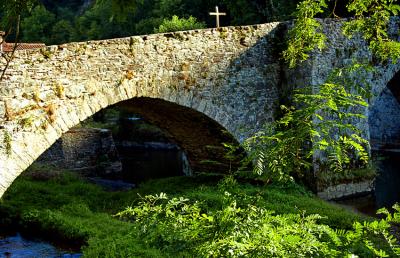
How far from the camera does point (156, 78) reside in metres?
10.4

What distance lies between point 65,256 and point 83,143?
35.0 feet

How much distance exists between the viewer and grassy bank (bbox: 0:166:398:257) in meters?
3.52

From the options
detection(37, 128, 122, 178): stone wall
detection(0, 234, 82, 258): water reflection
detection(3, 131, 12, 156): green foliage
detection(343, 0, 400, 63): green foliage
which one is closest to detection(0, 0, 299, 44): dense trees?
detection(3, 131, 12, 156): green foliage

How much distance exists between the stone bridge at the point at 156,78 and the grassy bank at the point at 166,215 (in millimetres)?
1930

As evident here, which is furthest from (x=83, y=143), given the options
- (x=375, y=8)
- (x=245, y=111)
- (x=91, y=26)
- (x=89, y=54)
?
(x=91, y=26)

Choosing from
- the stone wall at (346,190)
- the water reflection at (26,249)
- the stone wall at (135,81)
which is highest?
the stone wall at (135,81)

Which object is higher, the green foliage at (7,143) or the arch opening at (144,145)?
the green foliage at (7,143)

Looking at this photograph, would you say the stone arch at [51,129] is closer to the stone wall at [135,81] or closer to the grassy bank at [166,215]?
the stone wall at [135,81]

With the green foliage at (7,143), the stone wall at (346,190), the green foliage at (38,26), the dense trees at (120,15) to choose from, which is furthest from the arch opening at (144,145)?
the green foliage at (38,26)

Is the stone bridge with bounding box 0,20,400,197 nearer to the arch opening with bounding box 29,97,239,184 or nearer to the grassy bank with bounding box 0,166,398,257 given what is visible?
the arch opening with bounding box 29,97,239,184

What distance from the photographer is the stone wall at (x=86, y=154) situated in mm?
19031

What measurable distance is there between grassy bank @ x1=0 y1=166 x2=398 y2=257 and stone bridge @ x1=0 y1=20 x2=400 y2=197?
193cm

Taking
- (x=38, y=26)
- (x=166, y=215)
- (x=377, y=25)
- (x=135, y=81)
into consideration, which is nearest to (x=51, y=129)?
(x=135, y=81)

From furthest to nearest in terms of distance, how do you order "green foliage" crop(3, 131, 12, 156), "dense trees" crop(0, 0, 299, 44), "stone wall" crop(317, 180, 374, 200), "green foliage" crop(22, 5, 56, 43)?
1. "green foliage" crop(22, 5, 56, 43)
2. "stone wall" crop(317, 180, 374, 200)
3. "green foliage" crop(3, 131, 12, 156)
4. "dense trees" crop(0, 0, 299, 44)
